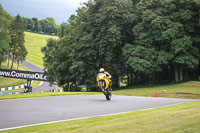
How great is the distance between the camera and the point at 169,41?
37438mm

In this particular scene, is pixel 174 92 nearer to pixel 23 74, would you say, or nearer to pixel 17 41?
pixel 23 74

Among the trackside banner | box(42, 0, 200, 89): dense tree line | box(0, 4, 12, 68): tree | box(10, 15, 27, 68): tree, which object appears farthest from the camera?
box(10, 15, 27, 68): tree

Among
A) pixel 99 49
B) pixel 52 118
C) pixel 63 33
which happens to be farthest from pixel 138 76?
pixel 52 118

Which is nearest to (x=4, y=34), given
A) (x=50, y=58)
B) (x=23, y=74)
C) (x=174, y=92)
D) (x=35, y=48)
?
(x=23, y=74)

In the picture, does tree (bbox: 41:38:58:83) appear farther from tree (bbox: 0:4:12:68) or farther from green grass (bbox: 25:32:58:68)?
green grass (bbox: 25:32:58:68)

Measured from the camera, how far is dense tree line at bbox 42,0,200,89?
37406mm

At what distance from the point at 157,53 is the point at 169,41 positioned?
2377mm

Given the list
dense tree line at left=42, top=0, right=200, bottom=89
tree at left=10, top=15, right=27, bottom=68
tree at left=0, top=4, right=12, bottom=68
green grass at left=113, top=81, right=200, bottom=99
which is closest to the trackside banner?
tree at left=0, top=4, right=12, bottom=68

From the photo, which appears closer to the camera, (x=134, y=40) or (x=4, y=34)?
(x=134, y=40)

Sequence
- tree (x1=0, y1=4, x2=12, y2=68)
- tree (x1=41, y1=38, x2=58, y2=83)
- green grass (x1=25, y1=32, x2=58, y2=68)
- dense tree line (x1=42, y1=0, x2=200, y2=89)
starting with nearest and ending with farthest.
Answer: dense tree line (x1=42, y1=0, x2=200, y2=89) → tree (x1=41, y1=38, x2=58, y2=83) → tree (x1=0, y1=4, x2=12, y2=68) → green grass (x1=25, y1=32, x2=58, y2=68)

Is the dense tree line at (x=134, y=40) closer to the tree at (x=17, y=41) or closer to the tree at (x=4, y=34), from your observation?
the tree at (x=4, y=34)

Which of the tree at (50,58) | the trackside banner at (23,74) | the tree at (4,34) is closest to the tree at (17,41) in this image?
the tree at (4,34)

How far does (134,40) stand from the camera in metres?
43.4

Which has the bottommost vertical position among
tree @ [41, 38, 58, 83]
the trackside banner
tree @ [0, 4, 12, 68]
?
the trackside banner
